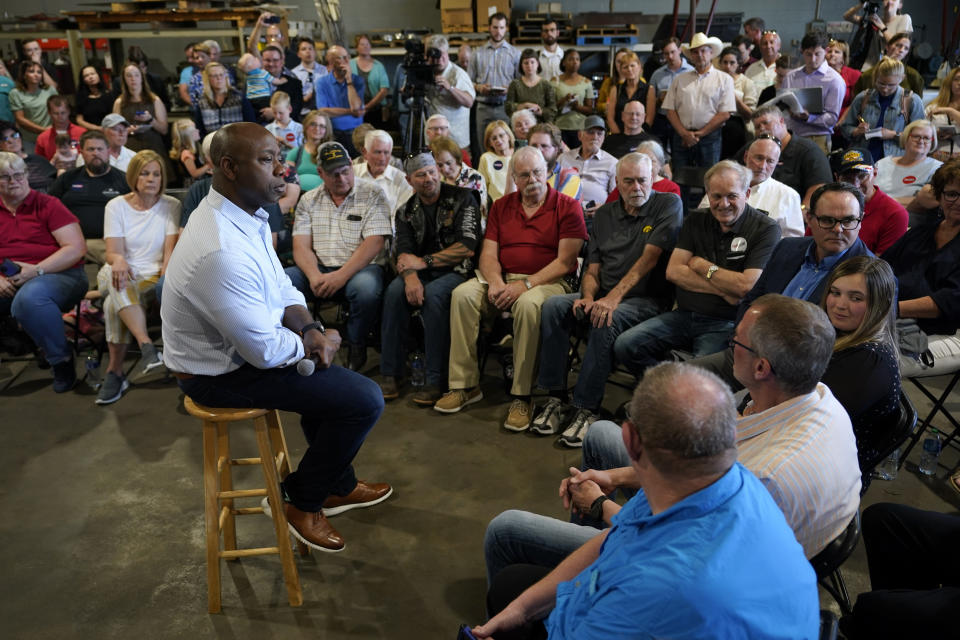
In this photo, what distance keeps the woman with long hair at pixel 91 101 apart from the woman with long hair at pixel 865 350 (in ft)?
22.7

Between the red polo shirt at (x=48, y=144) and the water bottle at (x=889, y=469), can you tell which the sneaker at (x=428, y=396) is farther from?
the red polo shirt at (x=48, y=144)

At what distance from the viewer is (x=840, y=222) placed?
2.72 m

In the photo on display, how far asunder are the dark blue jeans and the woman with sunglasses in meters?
2.25

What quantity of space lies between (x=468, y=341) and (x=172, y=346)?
1.79 m

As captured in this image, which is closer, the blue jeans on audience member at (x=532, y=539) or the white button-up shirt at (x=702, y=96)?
the blue jeans on audience member at (x=532, y=539)

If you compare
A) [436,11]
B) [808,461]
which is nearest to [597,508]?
[808,461]

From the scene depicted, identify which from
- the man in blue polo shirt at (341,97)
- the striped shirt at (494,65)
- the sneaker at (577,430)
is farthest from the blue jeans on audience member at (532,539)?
the striped shirt at (494,65)

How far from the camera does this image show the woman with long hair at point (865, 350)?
6.58 ft

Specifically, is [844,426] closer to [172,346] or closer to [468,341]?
[172,346]

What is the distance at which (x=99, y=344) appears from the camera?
430cm

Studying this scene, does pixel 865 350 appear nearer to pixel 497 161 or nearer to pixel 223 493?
pixel 223 493

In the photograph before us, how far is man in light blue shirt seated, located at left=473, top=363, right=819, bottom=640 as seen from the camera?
1069 mm

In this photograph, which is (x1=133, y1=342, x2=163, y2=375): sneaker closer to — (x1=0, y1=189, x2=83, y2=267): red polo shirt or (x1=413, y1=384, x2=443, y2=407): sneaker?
(x1=0, y1=189, x2=83, y2=267): red polo shirt

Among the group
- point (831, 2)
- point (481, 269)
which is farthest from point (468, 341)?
point (831, 2)
